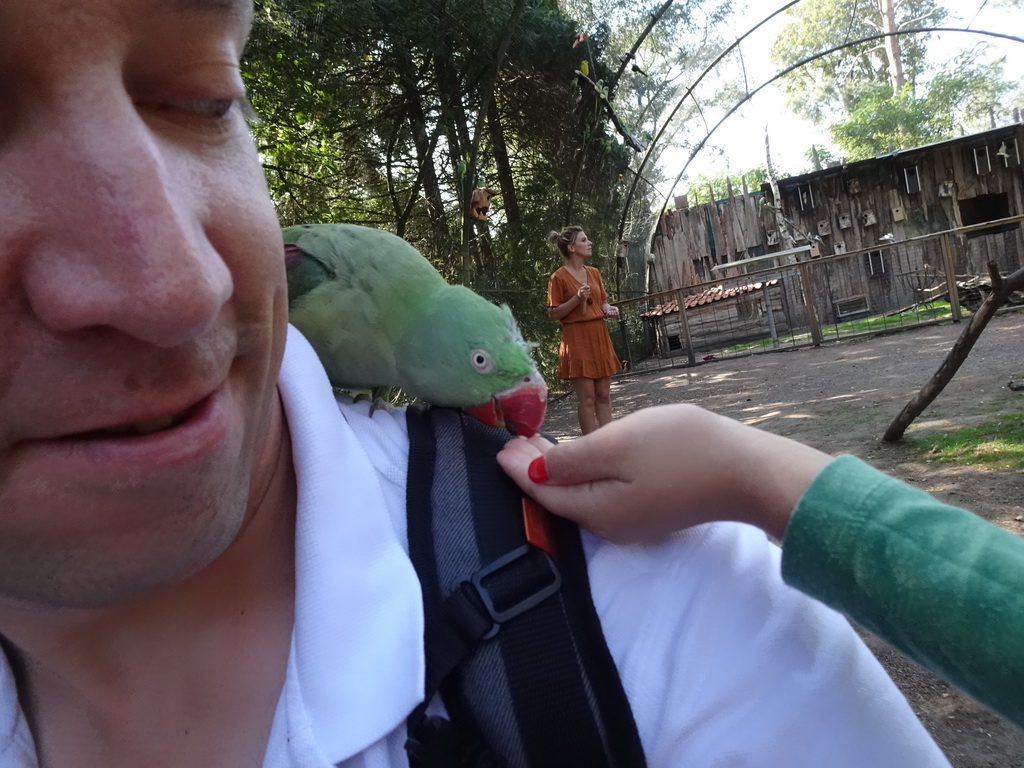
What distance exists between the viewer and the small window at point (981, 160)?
51.1 feet

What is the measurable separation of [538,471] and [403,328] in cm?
99

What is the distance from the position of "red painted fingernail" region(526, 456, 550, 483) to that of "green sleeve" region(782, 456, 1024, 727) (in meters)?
0.32

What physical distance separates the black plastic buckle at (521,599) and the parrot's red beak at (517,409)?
71 cm

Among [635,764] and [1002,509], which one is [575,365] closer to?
[1002,509]

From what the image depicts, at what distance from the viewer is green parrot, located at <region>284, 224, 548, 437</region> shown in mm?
1576

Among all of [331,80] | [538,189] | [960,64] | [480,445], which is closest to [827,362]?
[538,189]

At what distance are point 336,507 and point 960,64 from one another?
149 ft

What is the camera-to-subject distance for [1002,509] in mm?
3615

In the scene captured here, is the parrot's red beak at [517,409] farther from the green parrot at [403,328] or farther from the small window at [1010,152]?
the small window at [1010,152]

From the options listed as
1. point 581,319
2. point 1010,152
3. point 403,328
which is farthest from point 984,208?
point 403,328

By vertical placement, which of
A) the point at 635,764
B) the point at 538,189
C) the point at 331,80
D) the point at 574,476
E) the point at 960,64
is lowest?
the point at 635,764

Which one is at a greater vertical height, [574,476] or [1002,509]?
[574,476]

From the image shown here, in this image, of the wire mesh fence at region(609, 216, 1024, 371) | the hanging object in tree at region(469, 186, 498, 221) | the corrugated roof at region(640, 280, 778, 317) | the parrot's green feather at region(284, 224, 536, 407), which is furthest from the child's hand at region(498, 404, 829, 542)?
the corrugated roof at region(640, 280, 778, 317)

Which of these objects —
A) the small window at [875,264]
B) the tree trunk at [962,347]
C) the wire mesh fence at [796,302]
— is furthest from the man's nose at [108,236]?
the small window at [875,264]
